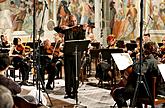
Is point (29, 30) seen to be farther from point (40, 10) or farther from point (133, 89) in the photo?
point (133, 89)

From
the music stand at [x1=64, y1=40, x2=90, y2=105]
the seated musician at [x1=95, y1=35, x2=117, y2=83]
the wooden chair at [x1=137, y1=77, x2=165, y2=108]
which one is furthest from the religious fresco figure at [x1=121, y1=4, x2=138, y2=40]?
the wooden chair at [x1=137, y1=77, x2=165, y2=108]

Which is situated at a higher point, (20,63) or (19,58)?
(19,58)

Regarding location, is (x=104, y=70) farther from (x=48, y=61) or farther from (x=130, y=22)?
(x=130, y=22)

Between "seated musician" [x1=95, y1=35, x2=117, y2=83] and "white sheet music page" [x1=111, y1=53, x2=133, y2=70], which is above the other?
"white sheet music page" [x1=111, y1=53, x2=133, y2=70]

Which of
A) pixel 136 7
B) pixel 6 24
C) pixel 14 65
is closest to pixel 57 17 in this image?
pixel 6 24

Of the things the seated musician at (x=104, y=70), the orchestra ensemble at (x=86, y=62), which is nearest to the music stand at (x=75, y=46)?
the orchestra ensemble at (x=86, y=62)

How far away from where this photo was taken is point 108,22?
17281 mm

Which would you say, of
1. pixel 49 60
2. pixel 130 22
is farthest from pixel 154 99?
pixel 130 22

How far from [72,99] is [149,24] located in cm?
741

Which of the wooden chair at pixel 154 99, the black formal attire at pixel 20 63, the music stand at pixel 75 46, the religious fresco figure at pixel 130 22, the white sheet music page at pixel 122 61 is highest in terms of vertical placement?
the religious fresco figure at pixel 130 22

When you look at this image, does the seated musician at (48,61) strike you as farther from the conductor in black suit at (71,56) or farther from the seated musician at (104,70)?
the conductor in black suit at (71,56)

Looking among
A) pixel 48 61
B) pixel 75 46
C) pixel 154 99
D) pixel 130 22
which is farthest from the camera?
pixel 130 22

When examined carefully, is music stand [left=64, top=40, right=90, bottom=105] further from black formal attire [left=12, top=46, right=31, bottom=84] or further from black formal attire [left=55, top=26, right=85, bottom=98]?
black formal attire [left=12, top=46, right=31, bottom=84]

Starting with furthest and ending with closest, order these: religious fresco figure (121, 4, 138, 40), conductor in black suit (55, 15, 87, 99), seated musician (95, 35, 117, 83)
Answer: religious fresco figure (121, 4, 138, 40) < seated musician (95, 35, 117, 83) < conductor in black suit (55, 15, 87, 99)
